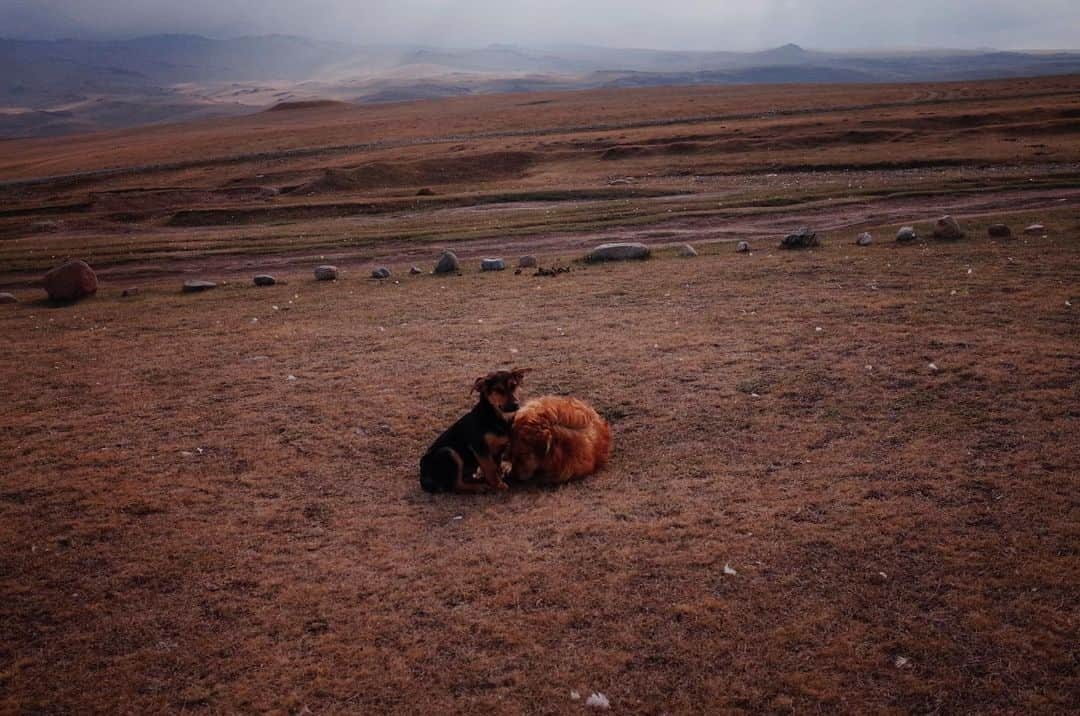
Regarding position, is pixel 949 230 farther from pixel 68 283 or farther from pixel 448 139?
pixel 448 139

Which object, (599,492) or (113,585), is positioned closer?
(113,585)

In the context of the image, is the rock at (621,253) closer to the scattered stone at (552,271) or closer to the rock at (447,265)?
the scattered stone at (552,271)

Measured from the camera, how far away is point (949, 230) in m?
20.9

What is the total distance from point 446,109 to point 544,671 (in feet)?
448

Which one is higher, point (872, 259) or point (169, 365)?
point (872, 259)

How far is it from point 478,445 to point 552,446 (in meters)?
0.95

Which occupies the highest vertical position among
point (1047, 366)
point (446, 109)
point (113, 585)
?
point (446, 109)

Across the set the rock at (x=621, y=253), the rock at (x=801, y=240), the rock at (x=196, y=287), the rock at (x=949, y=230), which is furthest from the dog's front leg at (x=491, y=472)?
the rock at (x=949, y=230)

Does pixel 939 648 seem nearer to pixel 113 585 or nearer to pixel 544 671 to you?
pixel 544 671

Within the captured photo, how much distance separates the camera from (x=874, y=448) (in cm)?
921

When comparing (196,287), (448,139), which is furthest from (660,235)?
(448,139)

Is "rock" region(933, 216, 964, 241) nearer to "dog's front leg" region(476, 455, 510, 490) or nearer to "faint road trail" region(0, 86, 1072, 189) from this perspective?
"dog's front leg" region(476, 455, 510, 490)

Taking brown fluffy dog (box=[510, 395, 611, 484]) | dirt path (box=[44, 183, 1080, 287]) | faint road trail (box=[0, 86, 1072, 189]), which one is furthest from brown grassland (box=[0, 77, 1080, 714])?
faint road trail (box=[0, 86, 1072, 189])

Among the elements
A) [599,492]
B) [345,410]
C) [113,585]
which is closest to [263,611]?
[113,585]
